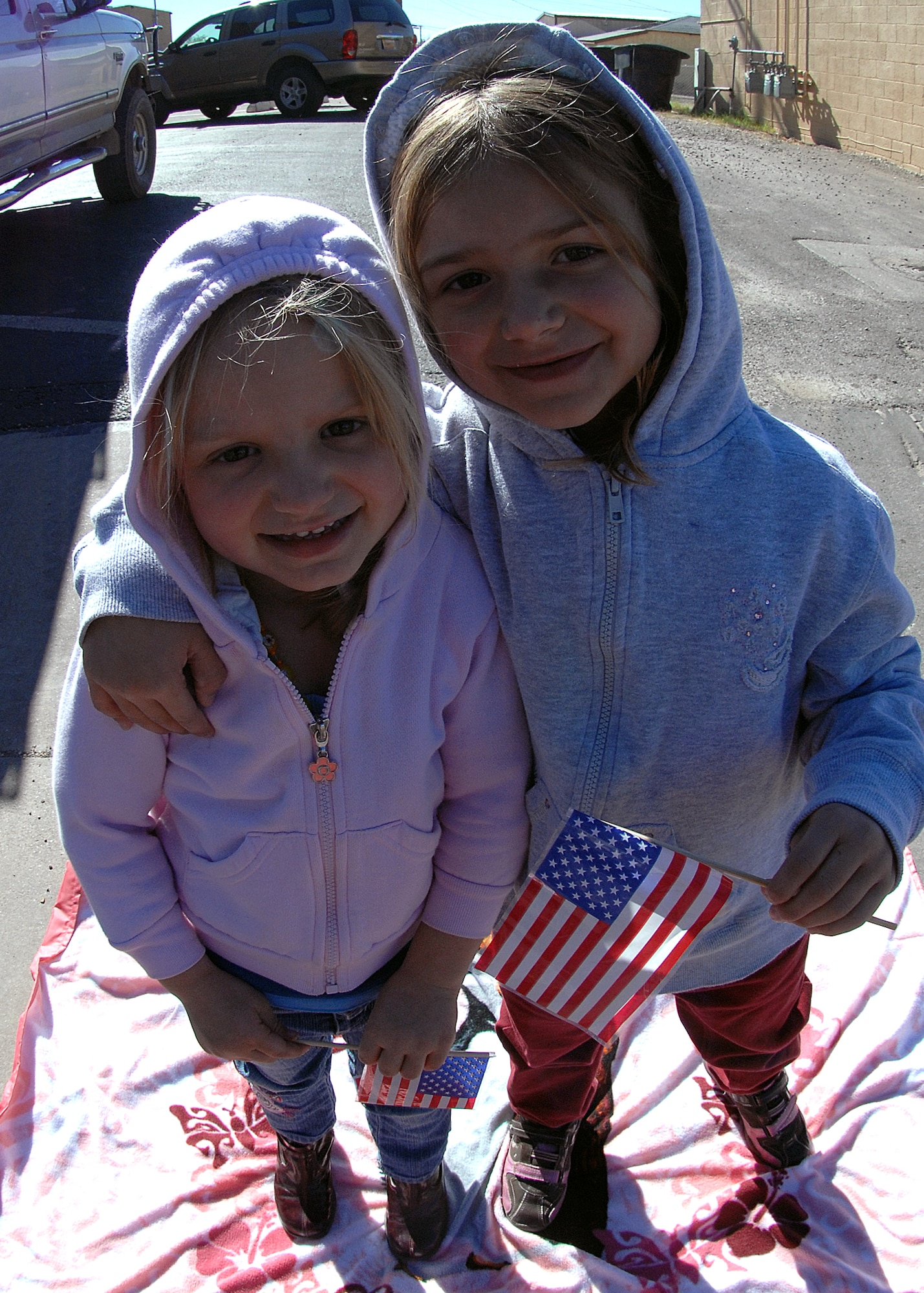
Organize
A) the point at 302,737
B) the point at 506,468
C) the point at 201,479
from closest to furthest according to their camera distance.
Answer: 1. the point at 201,479
2. the point at 302,737
3. the point at 506,468

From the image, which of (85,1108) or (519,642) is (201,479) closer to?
(519,642)

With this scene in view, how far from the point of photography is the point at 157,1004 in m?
2.47

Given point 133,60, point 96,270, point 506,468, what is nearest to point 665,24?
point 133,60

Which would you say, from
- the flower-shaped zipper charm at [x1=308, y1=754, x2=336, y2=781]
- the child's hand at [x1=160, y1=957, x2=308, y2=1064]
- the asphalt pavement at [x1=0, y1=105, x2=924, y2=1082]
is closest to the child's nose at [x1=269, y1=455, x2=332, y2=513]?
the flower-shaped zipper charm at [x1=308, y1=754, x2=336, y2=781]

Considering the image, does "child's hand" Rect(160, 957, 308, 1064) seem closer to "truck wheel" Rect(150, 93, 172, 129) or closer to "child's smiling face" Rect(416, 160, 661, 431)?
"child's smiling face" Rect(416, 160, 661, 431)

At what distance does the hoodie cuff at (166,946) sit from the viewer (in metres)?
1.54

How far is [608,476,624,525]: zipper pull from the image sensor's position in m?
1.51

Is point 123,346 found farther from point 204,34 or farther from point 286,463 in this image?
point 204,34

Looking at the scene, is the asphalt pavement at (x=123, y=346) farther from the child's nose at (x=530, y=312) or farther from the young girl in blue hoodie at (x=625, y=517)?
the child's nose at (x=530, y=312)

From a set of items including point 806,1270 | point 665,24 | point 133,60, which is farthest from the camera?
point 665,24

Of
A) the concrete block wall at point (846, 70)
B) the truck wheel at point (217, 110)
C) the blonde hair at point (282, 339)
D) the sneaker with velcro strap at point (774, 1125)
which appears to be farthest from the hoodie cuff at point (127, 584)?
the truck wheel at point (217, 110)

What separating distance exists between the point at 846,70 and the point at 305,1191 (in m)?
15.0

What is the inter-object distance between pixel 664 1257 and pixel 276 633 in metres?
1.47

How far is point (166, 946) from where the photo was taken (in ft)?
5.11
